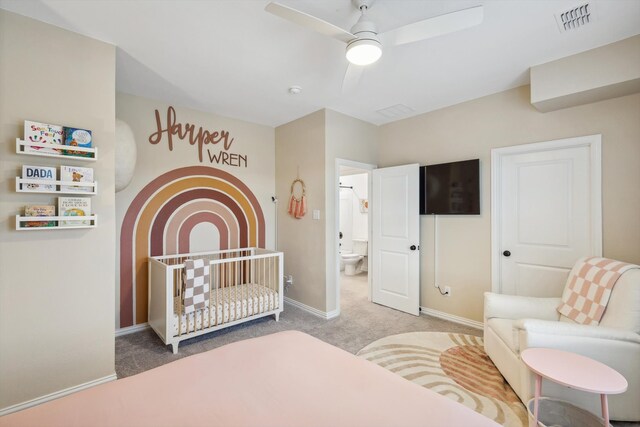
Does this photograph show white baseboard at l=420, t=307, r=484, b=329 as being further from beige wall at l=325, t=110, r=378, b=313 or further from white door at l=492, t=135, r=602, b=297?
beige wall at l=325, t=110, r=378, b=313

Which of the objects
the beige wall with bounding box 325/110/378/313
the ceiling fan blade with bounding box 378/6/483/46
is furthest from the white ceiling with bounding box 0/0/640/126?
the beige wall with bounding box 325/110/378/313

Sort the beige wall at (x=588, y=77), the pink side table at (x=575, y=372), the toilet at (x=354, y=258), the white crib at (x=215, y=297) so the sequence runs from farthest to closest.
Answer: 1. the toilet at (x=354, y=258)
2. the white crib at (x=215, y=297)
3. the beige wall at (x=588, y=77)
4. the pink side table at (x=575, y=372)

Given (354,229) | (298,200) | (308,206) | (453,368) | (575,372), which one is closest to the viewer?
(575,372)

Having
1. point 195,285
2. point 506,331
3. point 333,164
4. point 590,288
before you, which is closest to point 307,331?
point 195,285

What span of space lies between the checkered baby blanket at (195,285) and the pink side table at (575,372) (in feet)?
8.58

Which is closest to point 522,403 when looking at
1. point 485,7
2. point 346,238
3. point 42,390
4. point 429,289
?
point 429,289

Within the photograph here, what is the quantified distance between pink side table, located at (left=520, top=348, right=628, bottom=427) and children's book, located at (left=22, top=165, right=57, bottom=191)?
321 cm

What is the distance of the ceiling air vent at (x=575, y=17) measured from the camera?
184cm

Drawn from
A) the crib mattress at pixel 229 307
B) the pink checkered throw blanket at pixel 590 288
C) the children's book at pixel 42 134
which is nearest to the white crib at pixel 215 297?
the crib mattress at pixel 229 307

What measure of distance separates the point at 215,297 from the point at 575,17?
3.87 meters

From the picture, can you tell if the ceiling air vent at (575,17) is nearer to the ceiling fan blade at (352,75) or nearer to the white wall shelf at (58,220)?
the ceiling fan blade at (352,75)

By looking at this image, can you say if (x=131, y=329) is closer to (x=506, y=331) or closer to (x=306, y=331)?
(x=306, y=331)

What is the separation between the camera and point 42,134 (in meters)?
1.88

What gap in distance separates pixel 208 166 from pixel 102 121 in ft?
5.08
